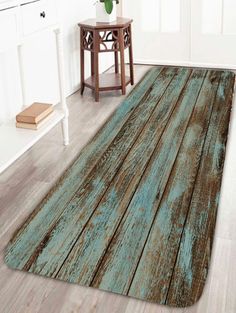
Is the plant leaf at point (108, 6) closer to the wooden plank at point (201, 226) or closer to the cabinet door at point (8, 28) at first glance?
the wooden plank at point (201, 226)

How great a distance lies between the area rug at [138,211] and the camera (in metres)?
1.79

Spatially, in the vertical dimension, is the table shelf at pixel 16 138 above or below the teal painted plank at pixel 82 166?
above

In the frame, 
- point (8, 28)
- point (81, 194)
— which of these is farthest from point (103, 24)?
point (81, 194)

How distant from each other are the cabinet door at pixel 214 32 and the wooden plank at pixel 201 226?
147cm

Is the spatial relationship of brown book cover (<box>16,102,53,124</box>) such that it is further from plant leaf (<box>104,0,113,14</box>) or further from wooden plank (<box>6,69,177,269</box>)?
plant leaf (<box>104,0,113,14</box>)

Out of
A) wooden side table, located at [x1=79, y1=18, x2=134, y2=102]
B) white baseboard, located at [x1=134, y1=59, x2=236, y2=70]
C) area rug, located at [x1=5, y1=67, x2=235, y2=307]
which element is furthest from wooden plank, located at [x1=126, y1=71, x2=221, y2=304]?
white baseboard, located at [x1=134, y1=59, x2=236, y2=70]

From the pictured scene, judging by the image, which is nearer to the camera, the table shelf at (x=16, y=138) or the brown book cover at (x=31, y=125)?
the table shelf at (x=16, y=138)

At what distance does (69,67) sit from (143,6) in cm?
116

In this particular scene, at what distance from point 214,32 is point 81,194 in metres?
2.64

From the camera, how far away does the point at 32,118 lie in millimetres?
2588

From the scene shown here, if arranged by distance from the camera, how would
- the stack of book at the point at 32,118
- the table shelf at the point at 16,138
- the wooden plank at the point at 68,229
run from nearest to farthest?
1. the wooden plank at the point at 68,229
2. the table shelf at the point at 16,138
3. the stack of book at the point at 32,118

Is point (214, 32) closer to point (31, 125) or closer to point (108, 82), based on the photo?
point (108, 82)

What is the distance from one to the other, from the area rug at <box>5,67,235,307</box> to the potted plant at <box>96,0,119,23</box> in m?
0.75

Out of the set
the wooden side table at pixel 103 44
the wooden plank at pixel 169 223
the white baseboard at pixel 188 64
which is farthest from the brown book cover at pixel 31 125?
the white baseboard at pixel 188 64
